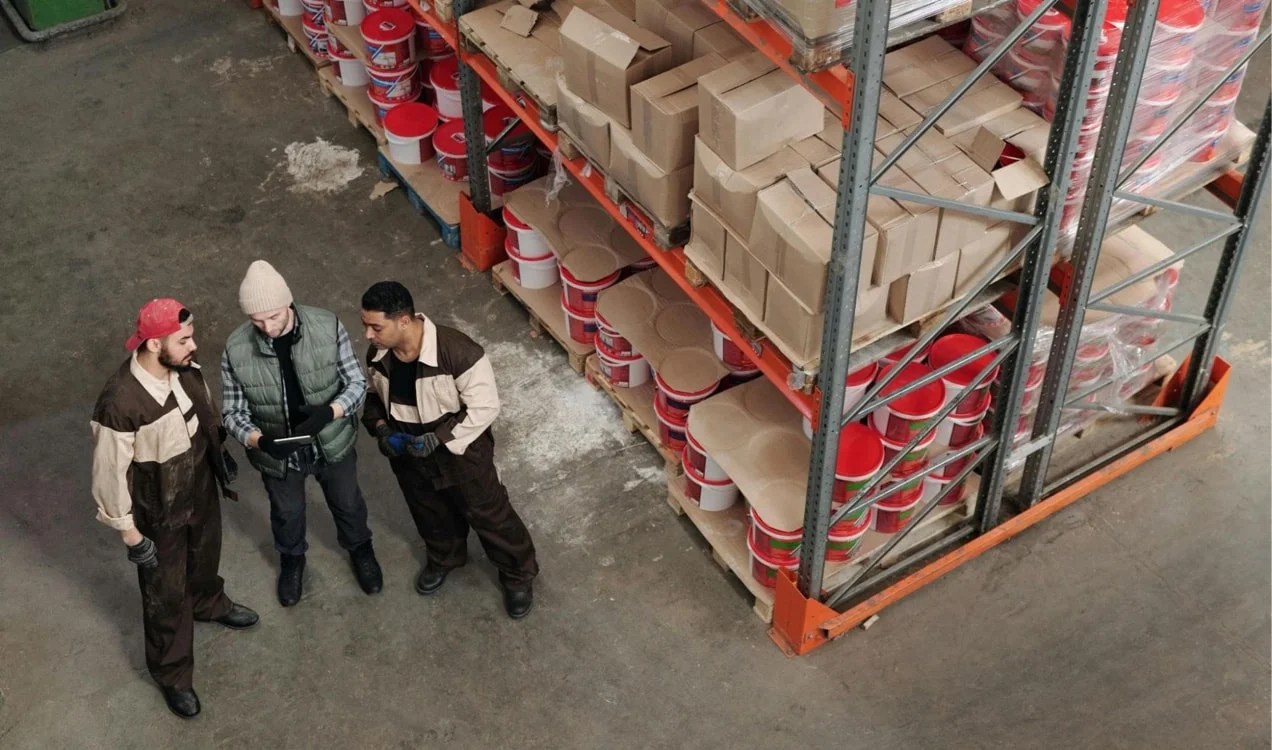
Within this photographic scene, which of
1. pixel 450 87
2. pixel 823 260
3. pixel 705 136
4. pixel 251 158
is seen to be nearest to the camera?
pixel 823 260

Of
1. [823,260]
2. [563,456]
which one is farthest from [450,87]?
[823,260]

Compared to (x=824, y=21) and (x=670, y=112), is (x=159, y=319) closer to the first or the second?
(x=670, y=112)

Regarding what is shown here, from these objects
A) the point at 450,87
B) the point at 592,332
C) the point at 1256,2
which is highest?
the point at 1256,2

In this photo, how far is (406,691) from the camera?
6.54 metres

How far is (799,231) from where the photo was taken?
5.17 meters

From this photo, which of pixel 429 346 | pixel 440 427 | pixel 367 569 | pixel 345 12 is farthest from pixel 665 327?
pixel 345 12

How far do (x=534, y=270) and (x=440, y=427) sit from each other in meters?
2.25

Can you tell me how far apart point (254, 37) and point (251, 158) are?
59.3 inches

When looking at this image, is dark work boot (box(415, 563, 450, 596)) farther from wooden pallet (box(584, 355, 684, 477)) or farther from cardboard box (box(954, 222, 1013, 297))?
cardboard box (box(954, 222, 1013, 297))

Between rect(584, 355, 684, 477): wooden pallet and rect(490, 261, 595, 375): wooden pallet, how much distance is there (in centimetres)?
8

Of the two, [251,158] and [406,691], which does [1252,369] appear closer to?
[406,691]

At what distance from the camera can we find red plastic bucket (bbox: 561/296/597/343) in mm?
7676

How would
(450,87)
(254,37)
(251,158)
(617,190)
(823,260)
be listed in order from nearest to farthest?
(823,260) < (617,190) < (450,87) < (251,158) < (254,37)

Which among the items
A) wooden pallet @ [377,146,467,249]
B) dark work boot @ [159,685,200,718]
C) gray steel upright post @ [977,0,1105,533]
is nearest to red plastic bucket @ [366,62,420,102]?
wooden pallet @ [377,146,467,249]
